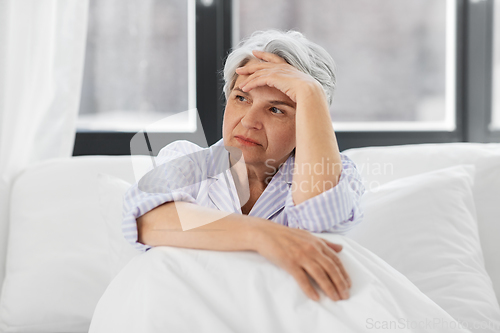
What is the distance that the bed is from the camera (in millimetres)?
711

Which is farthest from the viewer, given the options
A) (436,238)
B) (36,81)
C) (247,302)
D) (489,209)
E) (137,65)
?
(137,65)

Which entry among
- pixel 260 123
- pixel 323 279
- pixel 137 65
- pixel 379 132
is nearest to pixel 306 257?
pixel 323 279

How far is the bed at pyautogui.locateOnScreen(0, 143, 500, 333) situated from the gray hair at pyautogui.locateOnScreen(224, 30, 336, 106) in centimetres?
38

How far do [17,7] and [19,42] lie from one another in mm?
128

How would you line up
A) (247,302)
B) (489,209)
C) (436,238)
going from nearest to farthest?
(247,302) → (436,238) → (489,209)

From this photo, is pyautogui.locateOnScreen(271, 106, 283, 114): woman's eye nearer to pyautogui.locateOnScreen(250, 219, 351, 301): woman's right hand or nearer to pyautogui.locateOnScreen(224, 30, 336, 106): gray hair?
pyautogui.locateOnScreen(224, 30, 336, 106): gray hair

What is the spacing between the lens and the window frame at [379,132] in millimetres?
1834

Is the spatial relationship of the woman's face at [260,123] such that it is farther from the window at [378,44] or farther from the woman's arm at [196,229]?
the window at [378,44]

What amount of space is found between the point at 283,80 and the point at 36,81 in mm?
1044

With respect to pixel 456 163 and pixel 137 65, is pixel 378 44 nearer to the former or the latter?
pixel 456 163

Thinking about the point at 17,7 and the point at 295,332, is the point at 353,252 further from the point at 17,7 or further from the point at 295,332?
the point at 17,7

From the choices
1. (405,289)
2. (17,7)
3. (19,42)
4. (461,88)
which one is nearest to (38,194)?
(19,42)

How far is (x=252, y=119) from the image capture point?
1060 millimetres

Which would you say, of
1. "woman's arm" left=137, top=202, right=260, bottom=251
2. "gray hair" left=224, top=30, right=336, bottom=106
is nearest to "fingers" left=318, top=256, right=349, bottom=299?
"woman's arm" left=137, top=202, right=260, bottom=251
